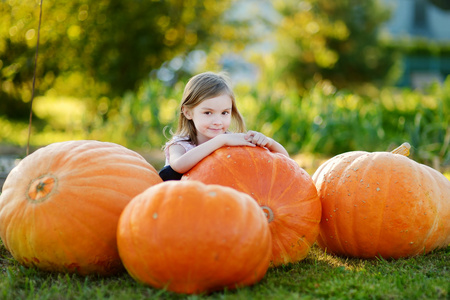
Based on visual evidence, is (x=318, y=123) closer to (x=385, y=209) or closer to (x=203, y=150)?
(x=385, y=209)

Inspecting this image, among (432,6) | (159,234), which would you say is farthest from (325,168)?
(432,6)

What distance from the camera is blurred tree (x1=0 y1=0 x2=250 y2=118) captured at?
7520 mm

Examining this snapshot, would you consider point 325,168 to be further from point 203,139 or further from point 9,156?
point 9,156

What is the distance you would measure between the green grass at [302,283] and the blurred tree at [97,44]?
5.78 metres

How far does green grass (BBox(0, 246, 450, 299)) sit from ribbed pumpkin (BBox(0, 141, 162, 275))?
0.09m

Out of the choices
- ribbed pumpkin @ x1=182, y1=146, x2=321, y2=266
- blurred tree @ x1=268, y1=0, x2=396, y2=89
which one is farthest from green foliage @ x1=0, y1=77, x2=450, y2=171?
blurred tree @ x1=268, y1=0, x2=396, y2=89

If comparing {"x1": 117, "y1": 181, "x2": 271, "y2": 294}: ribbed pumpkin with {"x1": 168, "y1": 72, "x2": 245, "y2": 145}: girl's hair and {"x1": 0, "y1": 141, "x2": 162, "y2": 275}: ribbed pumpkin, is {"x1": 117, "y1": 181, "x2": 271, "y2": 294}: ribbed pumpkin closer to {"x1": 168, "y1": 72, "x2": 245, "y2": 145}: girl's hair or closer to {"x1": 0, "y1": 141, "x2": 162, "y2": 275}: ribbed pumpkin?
{"x1": 0, "y1": 141, "x2": 162, "y2": 275}: ribbed pumpkin

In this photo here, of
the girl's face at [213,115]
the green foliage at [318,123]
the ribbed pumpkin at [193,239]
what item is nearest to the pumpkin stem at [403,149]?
the girl's face at [213,115]

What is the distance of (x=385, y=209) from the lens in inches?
97.9

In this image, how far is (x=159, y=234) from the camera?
1.84m

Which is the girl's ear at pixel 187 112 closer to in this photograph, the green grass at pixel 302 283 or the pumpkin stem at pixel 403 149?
the green grass at pixel 302 283

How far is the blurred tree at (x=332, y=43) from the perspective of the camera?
12695 mm

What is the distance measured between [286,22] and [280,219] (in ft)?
38.1

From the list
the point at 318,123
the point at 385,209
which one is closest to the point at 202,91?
the point at 385,209
